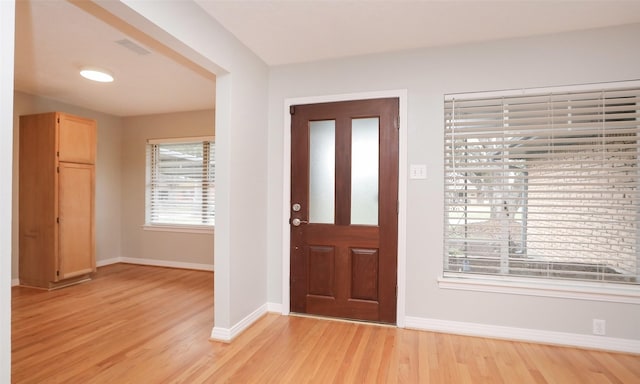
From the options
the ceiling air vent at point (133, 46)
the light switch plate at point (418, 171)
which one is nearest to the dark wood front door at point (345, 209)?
the light switch plate at point (418, 171)

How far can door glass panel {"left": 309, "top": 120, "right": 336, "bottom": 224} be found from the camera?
10.3 feet

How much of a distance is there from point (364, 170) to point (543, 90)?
5.39 ft

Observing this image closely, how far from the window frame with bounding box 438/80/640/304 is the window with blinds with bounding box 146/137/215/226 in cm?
373

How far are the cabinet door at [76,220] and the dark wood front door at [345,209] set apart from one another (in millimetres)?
3143

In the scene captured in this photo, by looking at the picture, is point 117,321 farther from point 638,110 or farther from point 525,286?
point 638,110

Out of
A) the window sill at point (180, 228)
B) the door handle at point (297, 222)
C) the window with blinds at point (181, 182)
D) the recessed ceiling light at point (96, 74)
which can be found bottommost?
the window sill at point (180, 228)

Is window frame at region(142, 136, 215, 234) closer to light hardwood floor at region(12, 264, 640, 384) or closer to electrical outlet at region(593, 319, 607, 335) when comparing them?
light hardwood floor at region(12, 264, 640, 384)

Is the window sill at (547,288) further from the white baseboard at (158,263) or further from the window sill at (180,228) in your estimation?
the white baseboard at (158,263)

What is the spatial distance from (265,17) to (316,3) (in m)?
0.43

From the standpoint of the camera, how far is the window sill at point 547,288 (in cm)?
251

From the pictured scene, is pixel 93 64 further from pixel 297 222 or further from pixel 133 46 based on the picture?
pixel 297 222

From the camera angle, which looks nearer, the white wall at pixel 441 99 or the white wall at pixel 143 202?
the white wall at pixel 441 99

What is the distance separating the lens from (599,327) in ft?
8.37

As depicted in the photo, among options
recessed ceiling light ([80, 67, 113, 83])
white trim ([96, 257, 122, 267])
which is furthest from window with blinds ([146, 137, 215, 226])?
recessed ceiling light ([80, 67, 113, 83])
